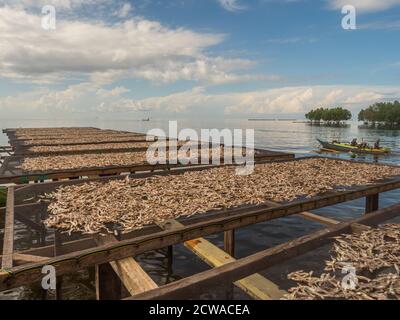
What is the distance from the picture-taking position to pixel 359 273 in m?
4.92

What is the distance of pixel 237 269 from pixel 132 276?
1.80 metres

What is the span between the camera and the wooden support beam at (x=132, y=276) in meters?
4.58

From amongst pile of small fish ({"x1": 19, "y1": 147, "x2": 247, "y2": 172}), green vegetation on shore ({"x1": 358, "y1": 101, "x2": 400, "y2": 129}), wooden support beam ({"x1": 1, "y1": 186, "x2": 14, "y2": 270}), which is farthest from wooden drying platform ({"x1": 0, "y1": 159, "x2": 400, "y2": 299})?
green vegetation on shore ({"x1": 358, "y1": 101, "x2": 400, "y2": 129})

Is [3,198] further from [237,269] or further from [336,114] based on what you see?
[336,114]

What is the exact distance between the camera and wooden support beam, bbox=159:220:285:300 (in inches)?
216

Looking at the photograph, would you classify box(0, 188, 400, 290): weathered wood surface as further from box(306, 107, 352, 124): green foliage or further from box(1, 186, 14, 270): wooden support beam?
box(306, 107, 352, 124): green foliage

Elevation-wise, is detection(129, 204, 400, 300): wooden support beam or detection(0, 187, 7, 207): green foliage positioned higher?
detection(129, 204, 400, 300): wooden support beam

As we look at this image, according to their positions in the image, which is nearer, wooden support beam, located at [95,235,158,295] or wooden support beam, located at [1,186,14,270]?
wooden support beam, located at [95,235,158,295]

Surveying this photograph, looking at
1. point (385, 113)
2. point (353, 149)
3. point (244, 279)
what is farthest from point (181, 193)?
point (385, 113)

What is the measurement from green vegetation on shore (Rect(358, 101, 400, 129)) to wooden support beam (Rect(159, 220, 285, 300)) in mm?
149634

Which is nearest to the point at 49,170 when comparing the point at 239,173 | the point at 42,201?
the point at 42,201
